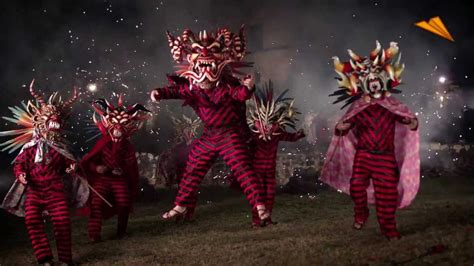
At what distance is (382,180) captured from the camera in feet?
17.8

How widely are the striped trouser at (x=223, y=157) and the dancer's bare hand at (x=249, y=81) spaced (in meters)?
0.55

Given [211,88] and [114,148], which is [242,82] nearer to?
[211,88]

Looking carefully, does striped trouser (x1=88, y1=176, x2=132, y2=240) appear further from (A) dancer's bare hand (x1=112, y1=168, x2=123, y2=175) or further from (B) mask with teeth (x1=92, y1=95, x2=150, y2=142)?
(B) mask with teeth (x1=92, y1=95, x2=150, y2=142)

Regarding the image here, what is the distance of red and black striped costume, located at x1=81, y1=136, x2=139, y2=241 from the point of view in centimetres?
726

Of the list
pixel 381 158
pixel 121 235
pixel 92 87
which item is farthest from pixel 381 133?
pixel 92 87

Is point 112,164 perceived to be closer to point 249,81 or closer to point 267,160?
point 267,160

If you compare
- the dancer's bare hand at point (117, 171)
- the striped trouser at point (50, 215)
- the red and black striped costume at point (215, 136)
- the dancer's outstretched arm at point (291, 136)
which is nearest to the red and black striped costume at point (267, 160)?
the dancer's outstretched arm at point (291, 136)

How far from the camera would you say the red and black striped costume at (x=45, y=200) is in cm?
581

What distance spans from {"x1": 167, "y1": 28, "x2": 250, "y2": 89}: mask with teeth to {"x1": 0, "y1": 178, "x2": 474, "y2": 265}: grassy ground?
208 cm

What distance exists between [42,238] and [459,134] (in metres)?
16.3

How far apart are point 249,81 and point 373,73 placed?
1.50 meters

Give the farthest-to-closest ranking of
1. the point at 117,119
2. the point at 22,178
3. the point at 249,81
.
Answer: the point at 117,119 < the point at 22,178 < the point at 249,81

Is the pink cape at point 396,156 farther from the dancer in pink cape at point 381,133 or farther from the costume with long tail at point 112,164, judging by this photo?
the costume with long tail at point 112,164

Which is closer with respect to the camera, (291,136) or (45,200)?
(45,200)
